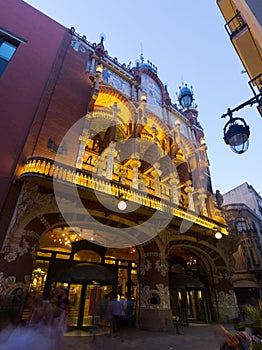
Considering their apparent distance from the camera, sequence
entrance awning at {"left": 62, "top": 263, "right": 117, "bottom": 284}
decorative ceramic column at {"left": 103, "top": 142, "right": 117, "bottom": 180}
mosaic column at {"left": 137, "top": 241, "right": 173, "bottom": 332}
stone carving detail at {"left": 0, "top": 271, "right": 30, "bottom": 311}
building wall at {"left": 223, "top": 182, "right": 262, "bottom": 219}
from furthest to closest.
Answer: building wall at {"left": 223, "top": 182, "right": 262, "bottom": 219} < decorative ceramic column at {"left": 103, "top": 142, "right": 117, "bottom": 180} < mosaic column at {"left": 137, "top": 241, "right": 173, "bottom": 332} < entrance awning at {"left": 62, "top": 263, "right": 117, "bottom": 284} < stone carving detail at {"left": 0, "top": 271, "right": 30, "bottom": 311}

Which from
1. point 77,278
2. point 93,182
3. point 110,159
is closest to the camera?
point 77,278

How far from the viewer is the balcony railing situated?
8250mm

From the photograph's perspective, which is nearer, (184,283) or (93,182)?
(93,182)

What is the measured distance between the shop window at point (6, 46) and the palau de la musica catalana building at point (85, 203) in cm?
6

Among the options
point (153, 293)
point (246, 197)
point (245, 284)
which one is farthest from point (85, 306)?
point (246, 197)

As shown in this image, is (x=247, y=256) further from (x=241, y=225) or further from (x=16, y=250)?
(x=16, y=250)

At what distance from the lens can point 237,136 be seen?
4785 mm

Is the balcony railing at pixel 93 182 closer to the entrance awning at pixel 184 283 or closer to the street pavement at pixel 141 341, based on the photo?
the entrance awning at pixel 184 283

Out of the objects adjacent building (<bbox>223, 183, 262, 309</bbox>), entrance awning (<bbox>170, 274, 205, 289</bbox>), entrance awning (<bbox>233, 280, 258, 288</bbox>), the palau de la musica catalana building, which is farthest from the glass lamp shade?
entrance awning (<bbox>233, 280, 258, 288</bbox>)

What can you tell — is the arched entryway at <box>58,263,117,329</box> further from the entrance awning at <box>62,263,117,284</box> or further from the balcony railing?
the balcony railing

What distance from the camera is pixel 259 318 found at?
16.1 ft

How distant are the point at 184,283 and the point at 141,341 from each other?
530 cm

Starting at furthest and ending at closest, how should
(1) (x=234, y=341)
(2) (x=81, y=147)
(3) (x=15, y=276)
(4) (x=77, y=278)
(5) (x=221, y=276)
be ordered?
1. (5) (x=221, y=276)
2. (2) (x=81, y=147)
3. (4) (x=77, y=278)
4. (3) (x=15, y=276)
5. (1) (x=234, y=341)

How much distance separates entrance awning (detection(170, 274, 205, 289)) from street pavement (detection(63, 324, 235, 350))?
9.49 feet
